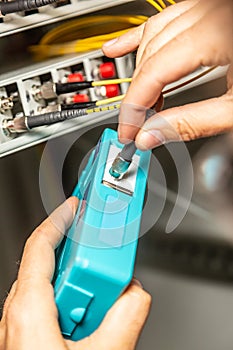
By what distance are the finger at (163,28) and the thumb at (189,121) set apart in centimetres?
8

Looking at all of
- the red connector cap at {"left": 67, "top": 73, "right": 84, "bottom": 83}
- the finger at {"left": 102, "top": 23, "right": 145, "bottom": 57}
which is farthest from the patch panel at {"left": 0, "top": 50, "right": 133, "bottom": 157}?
the finger at {"left": 102, "top": 23, "right": 145, "bottom": 57}

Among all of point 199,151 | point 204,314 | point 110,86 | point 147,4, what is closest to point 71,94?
point 110,86

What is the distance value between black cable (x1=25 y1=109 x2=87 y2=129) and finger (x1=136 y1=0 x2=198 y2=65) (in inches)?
5.2

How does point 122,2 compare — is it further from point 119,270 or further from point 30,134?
point 119,270

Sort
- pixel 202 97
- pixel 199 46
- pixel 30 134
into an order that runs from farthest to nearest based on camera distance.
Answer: pixel 202 97
pixel 30 134
pixel 199 46

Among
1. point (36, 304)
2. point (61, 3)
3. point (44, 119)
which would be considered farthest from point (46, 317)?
point (61, 3)

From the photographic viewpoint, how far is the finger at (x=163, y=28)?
0.62 metres

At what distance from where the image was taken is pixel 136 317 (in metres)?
0.59

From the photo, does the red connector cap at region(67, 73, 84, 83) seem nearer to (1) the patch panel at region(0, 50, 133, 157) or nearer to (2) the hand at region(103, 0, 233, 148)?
(1) the patch panel at region(0, 50, 133, 157)

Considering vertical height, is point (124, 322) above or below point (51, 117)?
below

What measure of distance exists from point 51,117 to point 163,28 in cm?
19

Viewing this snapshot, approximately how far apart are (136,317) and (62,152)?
A: 0.34m

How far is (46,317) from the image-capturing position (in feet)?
1.84

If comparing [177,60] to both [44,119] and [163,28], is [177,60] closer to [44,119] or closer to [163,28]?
[163,28]
